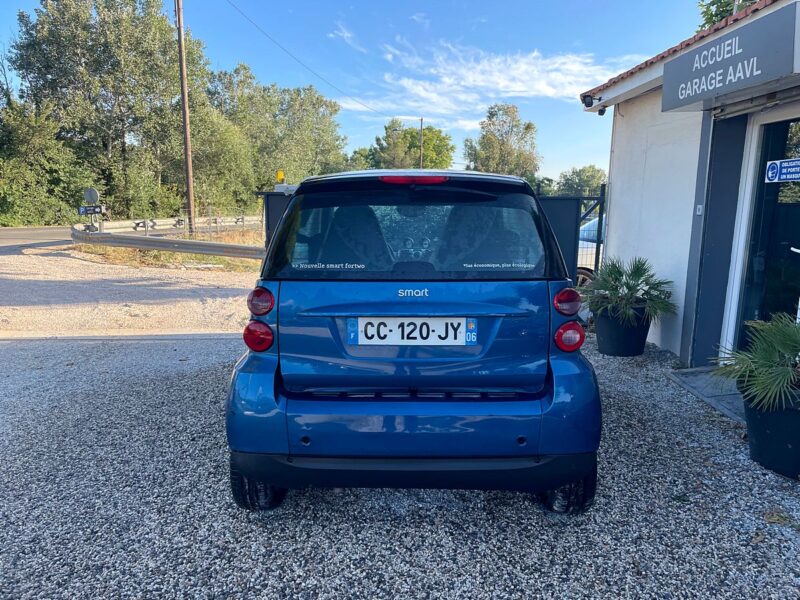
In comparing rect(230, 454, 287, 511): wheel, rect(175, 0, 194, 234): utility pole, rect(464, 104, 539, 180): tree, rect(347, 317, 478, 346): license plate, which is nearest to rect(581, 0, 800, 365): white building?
rect(347, 317, 478, 346): license plate

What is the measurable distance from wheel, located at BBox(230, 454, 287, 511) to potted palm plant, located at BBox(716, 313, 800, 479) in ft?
9.25

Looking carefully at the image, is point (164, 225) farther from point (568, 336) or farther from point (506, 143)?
point (506, 143)

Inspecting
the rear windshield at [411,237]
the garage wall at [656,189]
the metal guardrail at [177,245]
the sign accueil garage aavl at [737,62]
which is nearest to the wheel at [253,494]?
the rear windshield at [411,237]

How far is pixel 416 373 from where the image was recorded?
2.31 metres

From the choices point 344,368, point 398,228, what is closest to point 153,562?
point 344,368

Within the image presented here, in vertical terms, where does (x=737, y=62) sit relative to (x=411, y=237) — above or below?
above

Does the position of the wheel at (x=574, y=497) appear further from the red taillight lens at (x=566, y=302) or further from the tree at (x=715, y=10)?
the tree at (x=715, y=10)

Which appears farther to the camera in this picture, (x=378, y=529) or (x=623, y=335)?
(x=623, y=335)

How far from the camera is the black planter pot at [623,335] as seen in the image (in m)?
5.67

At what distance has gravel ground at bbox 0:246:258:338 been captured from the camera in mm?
7879

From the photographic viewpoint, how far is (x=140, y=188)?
91.5 feet

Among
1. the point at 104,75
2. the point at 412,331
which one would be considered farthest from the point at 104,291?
the point at 104,75

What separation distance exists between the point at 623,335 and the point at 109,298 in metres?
8.57

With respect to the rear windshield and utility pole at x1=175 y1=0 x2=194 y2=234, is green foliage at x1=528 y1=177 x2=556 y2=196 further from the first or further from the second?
utility pole at x1=175 y1=0 x2=194 y2=234
